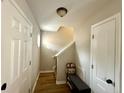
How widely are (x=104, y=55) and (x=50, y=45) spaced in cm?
398

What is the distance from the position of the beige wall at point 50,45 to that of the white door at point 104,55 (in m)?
3.36

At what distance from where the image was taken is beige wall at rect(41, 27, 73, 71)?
225 inches

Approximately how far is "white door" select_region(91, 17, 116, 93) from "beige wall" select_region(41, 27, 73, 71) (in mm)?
3358

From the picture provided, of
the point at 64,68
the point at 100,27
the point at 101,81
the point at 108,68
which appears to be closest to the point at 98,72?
the point at 101,81

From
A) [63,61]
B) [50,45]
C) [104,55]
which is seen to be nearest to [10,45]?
[104,55]

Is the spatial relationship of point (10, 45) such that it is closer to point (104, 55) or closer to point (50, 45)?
point (104, 55)

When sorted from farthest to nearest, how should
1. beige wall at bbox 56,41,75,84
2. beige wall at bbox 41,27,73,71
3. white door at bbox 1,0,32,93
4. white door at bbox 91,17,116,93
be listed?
beige wall at bbox 41,27,73,71 → beige wall at bbox 56,41,75,84 → white door at bbox 91,17,116,93 → white door at bbox 1,0,32,93

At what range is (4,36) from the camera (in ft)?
3.41

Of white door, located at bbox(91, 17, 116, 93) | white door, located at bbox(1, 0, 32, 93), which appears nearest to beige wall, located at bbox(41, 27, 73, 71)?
white door, located at bbox(91, 17, 116, 93)

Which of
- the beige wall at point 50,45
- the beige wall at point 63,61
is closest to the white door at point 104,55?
the beige wall at point 63,61

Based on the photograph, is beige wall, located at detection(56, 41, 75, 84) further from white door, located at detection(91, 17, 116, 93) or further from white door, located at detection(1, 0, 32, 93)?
white door, located at detection(1, 0, 32, 93)

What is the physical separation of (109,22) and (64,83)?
9.77 feet

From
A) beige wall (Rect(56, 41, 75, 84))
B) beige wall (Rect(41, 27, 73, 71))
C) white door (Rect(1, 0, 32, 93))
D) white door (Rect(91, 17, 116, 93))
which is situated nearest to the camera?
white door (Rect(1, 0, 32, 93))

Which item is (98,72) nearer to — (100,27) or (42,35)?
(100,27)
